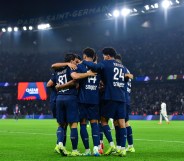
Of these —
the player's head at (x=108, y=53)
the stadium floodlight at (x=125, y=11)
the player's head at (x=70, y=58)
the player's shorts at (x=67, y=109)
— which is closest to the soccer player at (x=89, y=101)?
the player's shorts at (x=67, y=109)

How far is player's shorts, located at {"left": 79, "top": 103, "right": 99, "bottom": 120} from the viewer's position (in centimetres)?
880

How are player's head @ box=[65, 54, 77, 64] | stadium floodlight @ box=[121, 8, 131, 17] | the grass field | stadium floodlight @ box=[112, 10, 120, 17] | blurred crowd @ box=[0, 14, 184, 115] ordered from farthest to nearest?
blurred crowd @ box=[0, 14, 184, 115] → stadium floodlight @ box=[121, 8, 131, 17] → stadium floodlight @ box=[112, 10, 120, 17] → player's head @ box=[65, 54, 77, 64] → the grass field

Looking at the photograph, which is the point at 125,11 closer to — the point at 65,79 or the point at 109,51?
the point at 109,51

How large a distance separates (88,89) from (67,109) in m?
0.66

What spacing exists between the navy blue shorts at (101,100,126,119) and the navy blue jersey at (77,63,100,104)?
0.24 m

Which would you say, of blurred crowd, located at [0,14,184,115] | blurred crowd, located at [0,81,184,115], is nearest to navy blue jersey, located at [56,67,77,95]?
blurred crowd, located at [0,81,184,115]

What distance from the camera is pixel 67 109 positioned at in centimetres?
888

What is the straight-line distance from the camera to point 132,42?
53562mm

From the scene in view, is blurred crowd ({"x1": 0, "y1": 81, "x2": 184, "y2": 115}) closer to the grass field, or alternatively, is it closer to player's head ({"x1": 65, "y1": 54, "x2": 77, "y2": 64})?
the grass field

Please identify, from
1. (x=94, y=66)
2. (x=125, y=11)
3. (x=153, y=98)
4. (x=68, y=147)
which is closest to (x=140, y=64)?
(x=153, y=98)

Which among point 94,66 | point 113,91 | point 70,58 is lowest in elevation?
point 113,91

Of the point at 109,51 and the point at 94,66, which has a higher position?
the point at 109,51

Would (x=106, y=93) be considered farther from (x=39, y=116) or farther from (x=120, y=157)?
(x=39, y=116)

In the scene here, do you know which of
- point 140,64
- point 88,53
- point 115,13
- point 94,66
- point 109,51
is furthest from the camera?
point 140,64
